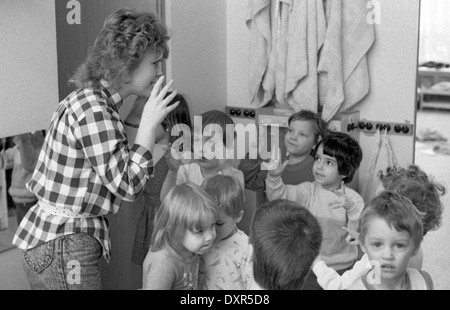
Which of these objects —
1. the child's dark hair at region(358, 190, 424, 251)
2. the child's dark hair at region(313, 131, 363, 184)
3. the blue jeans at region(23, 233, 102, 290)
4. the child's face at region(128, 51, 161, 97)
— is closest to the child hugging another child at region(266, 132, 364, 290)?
the child's dark hair at region(313, 131, 363, 184)

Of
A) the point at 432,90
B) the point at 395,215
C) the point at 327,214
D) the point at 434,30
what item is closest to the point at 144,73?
the point at 395,215

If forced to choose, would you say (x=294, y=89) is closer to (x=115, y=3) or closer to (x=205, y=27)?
(x=205, y=27)

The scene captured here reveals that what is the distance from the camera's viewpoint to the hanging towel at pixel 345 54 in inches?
84.0

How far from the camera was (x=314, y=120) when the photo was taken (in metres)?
2.12

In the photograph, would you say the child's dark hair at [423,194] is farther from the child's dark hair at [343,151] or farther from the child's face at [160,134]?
the child's face at [160,134]

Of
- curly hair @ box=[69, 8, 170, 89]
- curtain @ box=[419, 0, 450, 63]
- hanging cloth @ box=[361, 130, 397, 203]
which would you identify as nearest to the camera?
curly hair @ box=[69, 8, 170, 89]

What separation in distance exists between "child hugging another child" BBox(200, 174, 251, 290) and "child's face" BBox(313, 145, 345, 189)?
447 millimetres

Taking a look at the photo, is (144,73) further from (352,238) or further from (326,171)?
(326,171)

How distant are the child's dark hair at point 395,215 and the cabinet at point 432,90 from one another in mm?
1661

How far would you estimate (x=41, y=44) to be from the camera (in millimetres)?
1739

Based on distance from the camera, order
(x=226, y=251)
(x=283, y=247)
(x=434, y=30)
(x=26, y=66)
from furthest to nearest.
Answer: (x=434, y=30), (x=26, y=66), (x=226, y=251), (x=283, y=247)

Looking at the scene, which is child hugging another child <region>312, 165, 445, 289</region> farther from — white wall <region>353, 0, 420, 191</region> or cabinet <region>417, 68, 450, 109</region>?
cabinet <region>417, 68, 450, 109</region>

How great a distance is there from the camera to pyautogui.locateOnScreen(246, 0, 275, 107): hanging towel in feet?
7.42

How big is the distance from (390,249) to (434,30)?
1447 mm
